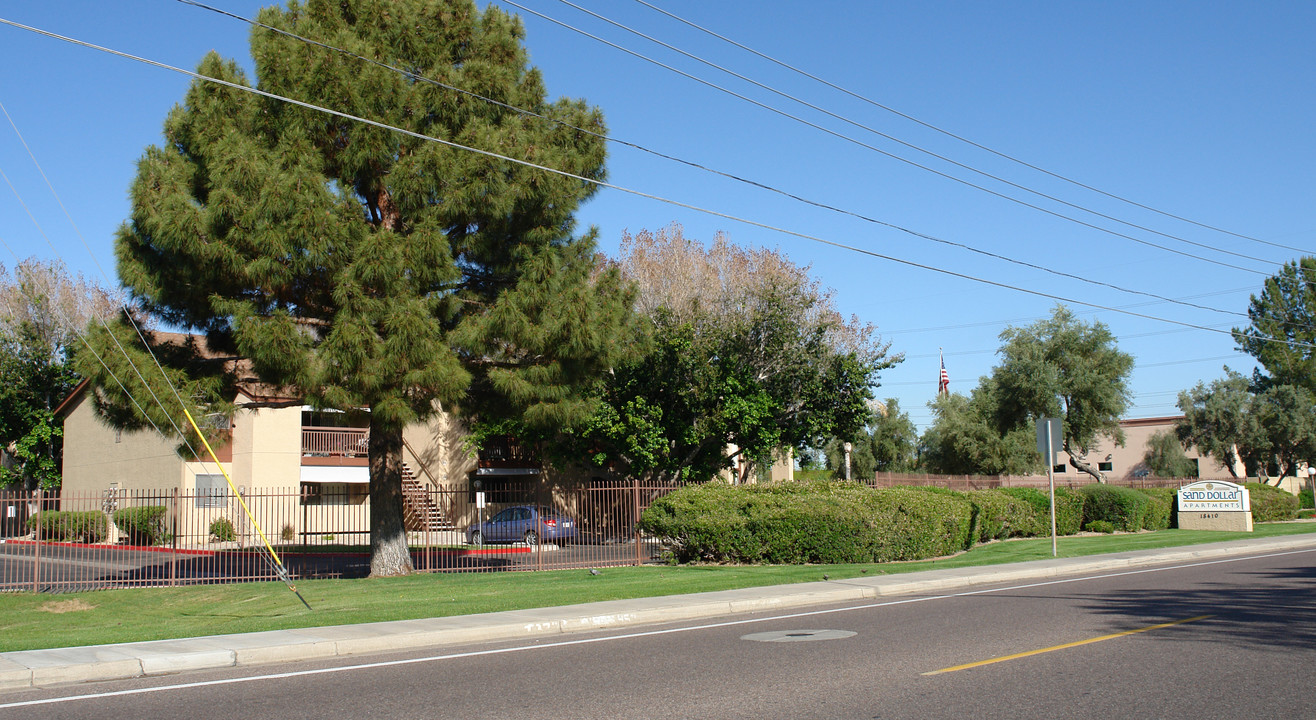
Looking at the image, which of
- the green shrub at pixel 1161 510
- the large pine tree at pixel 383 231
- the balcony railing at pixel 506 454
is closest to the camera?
the large pine tree at pixel 383 231

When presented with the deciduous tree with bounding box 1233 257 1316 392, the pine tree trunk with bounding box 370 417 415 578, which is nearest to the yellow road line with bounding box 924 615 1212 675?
the pine tree trunk with bounding box 370 417 415 578

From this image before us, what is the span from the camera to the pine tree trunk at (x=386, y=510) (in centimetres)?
2000

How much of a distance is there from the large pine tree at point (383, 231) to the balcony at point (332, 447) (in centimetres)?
1873

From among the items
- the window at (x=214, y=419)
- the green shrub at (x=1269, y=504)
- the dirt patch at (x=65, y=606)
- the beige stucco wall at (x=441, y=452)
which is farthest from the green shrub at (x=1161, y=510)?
the dirt patch at (x=65, y=606)

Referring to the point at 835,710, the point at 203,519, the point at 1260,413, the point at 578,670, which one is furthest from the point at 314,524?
the point at 1260,413

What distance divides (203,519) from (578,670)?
31.4 m

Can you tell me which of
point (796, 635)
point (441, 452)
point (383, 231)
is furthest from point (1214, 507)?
point (441, 452)

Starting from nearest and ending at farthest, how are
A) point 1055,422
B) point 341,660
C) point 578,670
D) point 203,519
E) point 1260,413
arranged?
point 578,670 → point 341,660 → point 1055,422 → point 203,519 → point 1260,413

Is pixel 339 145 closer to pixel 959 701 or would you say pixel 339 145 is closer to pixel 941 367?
pixel 959 701

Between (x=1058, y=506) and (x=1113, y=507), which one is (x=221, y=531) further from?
(x=1113, y=507)

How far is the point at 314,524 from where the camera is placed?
124ft

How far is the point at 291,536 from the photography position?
3641 centimetres

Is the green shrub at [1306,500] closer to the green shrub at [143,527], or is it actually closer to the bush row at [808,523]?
the bush row at [808,523]

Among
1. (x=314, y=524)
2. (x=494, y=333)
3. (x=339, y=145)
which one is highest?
(x=339, y=145)
